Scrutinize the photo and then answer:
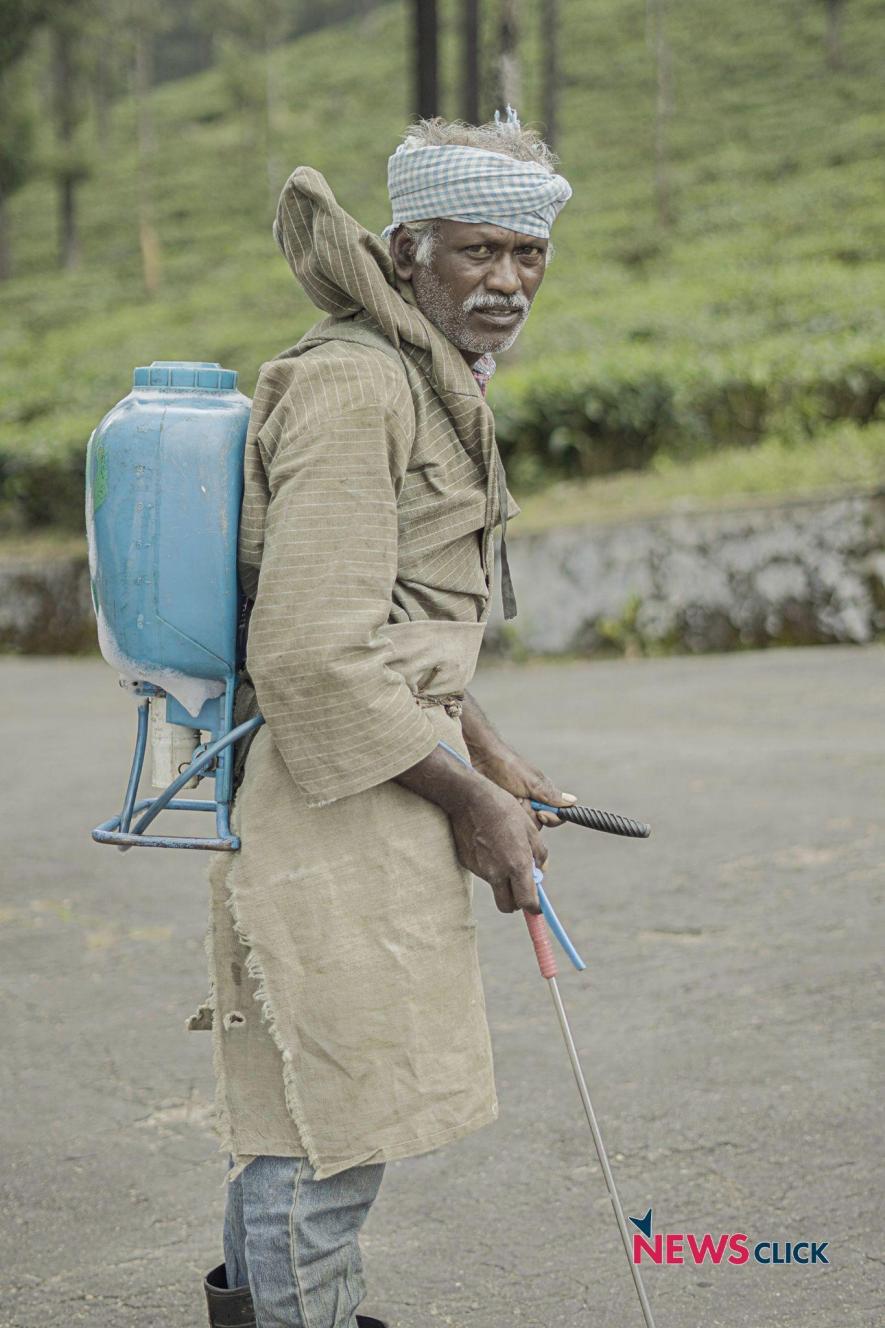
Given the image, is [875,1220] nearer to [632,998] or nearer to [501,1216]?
[501,1216]

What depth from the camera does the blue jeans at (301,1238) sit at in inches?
88.0

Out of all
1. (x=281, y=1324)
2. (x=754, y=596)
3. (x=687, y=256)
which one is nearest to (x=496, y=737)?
(x=281, y=1324)

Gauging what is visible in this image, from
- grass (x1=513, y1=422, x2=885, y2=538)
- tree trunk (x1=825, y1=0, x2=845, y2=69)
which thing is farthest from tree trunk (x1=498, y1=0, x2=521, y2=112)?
tree trunk (x1=825, y1=0, x2=845, y2=69)

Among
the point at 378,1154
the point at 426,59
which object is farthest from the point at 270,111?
the point at 378,1154

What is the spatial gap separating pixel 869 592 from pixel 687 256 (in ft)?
81.6

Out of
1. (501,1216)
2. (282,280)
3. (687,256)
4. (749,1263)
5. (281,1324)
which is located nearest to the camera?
(281,1324)

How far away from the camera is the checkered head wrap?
2.29 metres

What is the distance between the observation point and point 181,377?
7.45 feet

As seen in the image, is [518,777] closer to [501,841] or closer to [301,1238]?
[501,841]

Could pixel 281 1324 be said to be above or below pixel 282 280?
below

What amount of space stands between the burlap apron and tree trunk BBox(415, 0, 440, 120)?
12.3m

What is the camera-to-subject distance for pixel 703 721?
8258mm

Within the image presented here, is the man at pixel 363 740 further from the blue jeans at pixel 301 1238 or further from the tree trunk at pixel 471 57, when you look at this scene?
the tree trunk at pixel 471 57

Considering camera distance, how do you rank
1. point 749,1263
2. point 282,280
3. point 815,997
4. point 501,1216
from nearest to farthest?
point 749,1263
point 501,1216
point 815,997
point 282,280
